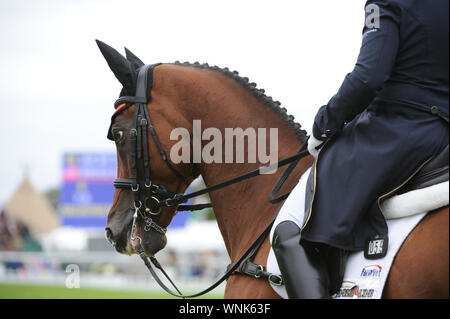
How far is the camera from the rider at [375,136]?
3.24 meters

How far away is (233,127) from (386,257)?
1.66m

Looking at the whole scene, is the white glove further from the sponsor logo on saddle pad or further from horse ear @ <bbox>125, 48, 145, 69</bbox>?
horse ear @ <bbox>125, 48, 145, 69</bbox>

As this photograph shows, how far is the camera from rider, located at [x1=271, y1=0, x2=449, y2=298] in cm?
324

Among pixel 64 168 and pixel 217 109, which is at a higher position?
pixel 217 109

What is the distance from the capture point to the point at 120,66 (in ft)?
14.4

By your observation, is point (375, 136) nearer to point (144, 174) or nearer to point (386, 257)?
point (386, 257)

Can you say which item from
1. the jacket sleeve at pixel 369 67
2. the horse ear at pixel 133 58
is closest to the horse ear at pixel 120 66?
the horse ear at pixel 133 58

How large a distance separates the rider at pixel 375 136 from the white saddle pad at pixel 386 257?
6cm

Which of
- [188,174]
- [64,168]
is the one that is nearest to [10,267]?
[64,168]

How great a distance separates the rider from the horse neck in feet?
2.43

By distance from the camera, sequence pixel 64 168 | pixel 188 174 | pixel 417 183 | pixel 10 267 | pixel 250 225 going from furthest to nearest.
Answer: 1. pixel 10 267
2. pixel 64 168
3. pixel 188 174
4. pixel 250 225
5. pixel 417 183

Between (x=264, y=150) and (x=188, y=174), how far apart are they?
68 centimetres
